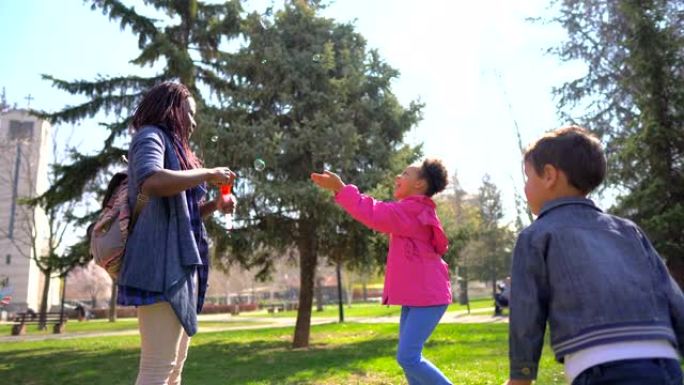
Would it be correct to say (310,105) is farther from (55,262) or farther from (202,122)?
(55,262)

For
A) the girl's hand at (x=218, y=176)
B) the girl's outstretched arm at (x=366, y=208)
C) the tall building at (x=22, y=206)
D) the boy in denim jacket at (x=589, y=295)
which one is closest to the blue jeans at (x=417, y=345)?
the girl's outstretched arm at (x=366, y=208)

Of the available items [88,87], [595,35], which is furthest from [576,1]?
[88,87]

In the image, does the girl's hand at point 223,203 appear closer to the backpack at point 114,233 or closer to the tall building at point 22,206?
the backpack at point 114,233

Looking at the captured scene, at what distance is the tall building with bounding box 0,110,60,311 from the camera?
111ft

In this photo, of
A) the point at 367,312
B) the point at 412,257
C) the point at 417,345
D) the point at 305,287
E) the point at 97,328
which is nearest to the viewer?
the point at 417,345

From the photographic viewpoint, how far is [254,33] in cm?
1341

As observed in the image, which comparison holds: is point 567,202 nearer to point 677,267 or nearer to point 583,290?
point 583,290

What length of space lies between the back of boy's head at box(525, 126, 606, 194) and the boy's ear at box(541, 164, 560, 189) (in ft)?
0.05

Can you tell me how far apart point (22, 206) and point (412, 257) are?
33.7 meters

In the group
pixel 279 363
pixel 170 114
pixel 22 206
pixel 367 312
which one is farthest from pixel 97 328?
pixel 170 114

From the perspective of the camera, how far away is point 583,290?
1.93 meters

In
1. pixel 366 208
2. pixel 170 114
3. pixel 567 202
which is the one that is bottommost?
pixel 567 202

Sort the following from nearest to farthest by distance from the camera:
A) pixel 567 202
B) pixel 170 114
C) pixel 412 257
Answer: pixel 567 202, pixel 170 114, pixel 412 257

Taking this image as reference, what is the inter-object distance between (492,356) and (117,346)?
33.8 feet
